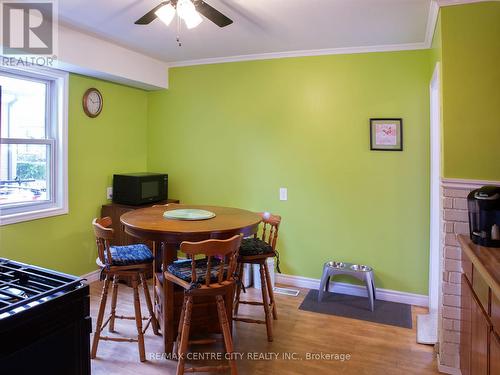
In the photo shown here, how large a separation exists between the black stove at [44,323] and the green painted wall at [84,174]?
216 centimetres

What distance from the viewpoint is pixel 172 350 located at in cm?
244

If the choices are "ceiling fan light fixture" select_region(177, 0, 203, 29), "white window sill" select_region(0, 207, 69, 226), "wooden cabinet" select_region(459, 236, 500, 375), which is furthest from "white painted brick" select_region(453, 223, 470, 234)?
"white window sill" select_region(0, 207, 69, 226)

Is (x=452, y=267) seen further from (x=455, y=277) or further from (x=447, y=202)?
(x=447, y=202)

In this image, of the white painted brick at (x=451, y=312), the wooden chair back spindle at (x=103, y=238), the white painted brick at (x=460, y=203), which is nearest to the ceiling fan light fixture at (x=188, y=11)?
the wooden chair back spindle at (x=103, y=238)

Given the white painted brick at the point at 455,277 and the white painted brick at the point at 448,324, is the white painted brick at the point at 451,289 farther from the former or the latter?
the white painted brick at the point at 448,324

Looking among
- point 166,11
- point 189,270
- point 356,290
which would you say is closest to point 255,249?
point 189,270

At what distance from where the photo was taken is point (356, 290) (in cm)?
351

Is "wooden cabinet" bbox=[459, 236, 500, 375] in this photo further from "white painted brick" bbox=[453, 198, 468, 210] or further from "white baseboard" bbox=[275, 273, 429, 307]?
"white baseboard" bbox=[275, 273, 429, 307]

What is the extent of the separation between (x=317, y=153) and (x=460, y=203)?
61.7 inches

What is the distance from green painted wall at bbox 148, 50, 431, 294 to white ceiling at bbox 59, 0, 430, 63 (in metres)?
0.28

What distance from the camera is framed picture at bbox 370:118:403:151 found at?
3.31 meters

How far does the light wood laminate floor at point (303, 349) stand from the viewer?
2.31 meters

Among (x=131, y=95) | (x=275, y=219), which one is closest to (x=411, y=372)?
(x=275, y=219)

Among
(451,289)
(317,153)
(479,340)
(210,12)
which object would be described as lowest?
(479,340)
